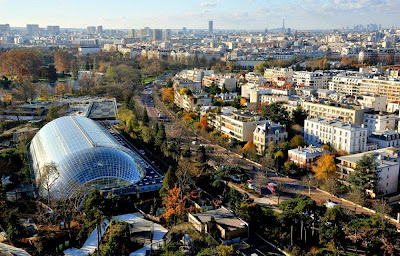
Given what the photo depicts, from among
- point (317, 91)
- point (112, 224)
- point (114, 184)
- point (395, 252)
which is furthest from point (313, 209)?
point (317, 91)

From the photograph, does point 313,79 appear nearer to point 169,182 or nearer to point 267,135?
point 267,135

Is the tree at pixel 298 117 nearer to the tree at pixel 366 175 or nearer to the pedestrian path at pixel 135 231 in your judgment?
the tree at pixel 366 175

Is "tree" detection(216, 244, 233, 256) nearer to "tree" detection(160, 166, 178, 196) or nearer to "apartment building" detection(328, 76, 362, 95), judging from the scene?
"tree" detection(160, 166, 178, 196)

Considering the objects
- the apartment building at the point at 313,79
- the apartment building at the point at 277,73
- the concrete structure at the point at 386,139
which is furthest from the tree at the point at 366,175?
the apartment building at the point at 277,73

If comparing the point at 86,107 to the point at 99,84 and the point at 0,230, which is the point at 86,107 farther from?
the point at 0,230

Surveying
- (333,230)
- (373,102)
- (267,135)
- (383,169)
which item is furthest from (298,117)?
(333,230)
